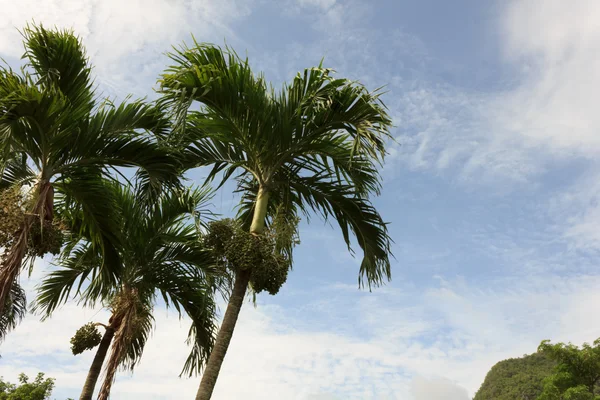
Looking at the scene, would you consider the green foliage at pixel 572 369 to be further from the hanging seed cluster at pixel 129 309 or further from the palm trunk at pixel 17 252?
the palm trunk at pixel 17 252

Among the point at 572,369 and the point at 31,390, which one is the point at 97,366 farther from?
the point at 572,369

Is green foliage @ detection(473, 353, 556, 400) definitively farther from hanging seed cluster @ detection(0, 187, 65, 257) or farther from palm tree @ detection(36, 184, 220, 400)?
hanging seed cluster @ detection(0, 187, 65, 257)

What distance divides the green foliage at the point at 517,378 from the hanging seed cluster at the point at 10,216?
2960 inches

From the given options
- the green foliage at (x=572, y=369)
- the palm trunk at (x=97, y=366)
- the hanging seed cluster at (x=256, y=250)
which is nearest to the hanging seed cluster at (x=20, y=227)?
the hanging seed cluster at (x=256, y=250)

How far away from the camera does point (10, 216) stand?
241 inches

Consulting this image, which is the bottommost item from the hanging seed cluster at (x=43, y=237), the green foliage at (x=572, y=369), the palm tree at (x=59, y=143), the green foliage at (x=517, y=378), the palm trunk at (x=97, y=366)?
the palm trunk at (x=97, y=366)

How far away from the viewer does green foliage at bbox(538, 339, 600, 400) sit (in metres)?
35.8

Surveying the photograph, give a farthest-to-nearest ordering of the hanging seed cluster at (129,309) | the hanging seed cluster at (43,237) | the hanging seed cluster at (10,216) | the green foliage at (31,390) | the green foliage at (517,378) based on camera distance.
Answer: the green foliage at (517,378) < the green foliage at (31,390) < the hanging seed cluster at (129,309) < the hanging seed cluster at (43,237) < the hanging seed cluster at (10,216)

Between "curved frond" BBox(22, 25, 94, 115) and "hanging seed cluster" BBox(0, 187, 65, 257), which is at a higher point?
"curved frond" BBox(22, 25, 94, 115)

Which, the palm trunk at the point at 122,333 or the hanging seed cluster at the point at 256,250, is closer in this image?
the hanging seed cluster at the point at 256,250

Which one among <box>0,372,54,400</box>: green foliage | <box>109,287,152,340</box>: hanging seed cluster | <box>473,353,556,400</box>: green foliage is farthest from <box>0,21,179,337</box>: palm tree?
<box>473,353,556,400</box>: green foliage

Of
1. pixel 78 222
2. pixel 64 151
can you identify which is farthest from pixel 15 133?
pixel 78 222

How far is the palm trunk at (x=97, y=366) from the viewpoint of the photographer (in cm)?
936

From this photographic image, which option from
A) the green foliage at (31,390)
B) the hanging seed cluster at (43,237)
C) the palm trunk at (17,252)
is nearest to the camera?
the palm trunk at (17,252)
